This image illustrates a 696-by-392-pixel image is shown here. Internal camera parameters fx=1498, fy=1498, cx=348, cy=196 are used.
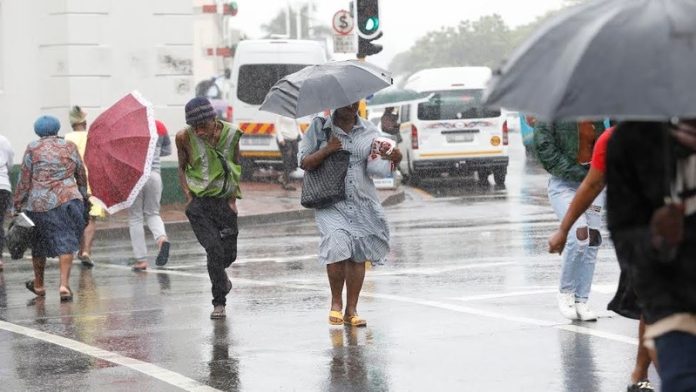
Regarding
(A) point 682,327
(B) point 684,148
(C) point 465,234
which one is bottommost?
(C) point 465,234

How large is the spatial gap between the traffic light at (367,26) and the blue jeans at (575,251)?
9085 mm

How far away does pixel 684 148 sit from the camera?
4746 millimetres

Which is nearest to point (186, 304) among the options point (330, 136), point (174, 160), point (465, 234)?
point (330, 136)

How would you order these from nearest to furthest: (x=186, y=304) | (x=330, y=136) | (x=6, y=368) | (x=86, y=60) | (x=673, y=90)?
(x=673, y=90)
(x=6, y=368)
(x=330, y=136)
(x=186, y=304)
(x=86, y=60)

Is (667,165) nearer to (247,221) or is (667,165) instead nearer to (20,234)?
(20,234)

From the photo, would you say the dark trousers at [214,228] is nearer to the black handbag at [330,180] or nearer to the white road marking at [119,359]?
the black handbag at [330,180]

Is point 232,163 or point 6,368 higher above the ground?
point 232,163

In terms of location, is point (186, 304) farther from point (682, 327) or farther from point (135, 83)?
point (135, 83)

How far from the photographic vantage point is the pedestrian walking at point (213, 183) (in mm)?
11219

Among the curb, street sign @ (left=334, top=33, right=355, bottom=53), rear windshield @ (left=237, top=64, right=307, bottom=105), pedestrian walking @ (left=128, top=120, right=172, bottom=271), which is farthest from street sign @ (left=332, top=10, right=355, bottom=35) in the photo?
pedestrian walking @ (left=128, top=120, right=172, bottom=271)

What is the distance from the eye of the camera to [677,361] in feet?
15.7

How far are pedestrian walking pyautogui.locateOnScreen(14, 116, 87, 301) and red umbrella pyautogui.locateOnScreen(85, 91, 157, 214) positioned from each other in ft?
6.12

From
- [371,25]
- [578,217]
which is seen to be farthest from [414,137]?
[578,217]

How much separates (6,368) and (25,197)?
162 inches
